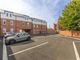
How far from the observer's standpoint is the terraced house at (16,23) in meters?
49.1

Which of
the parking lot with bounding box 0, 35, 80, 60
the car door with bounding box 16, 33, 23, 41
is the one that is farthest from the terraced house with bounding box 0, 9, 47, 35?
the parking lot with bounding box 0, 35, 80, 60

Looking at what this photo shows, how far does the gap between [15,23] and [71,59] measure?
4567 centimetres

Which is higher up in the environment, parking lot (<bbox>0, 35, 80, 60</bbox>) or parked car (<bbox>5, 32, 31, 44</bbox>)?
parked car (<bbox>5, 32, 31, 44</bbox>)

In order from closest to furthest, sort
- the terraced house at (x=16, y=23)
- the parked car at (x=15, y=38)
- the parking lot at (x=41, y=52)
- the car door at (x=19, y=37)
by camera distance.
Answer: the parking lot at (x=41, y=52) → the parked car at (x=15, y=38) → the car door at (x=19, y=37) → the terraced house at (x=16, y=23)

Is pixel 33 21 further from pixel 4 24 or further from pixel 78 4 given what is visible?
pixel 78 4

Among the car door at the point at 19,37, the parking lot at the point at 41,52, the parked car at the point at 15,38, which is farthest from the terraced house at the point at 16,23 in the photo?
the parking lot at the point at 41,52

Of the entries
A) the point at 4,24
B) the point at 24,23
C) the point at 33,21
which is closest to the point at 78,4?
the point at 4,24

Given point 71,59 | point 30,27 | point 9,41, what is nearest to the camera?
point 71,59

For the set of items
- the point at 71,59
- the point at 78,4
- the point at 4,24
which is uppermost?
the point at 78,4

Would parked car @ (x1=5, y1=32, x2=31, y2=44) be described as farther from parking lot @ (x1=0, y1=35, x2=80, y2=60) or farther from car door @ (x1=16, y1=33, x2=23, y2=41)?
parking lot @ (x1=0, y1=35, x2=80, y2=60)

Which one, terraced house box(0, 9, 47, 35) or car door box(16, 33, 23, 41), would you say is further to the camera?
terraced house box(0, 9, 47, 35)

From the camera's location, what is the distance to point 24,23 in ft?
206

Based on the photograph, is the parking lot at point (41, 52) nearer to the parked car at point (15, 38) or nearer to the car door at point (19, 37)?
the parked car at point (15, 38)

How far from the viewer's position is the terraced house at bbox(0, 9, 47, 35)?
49125 millimetres
